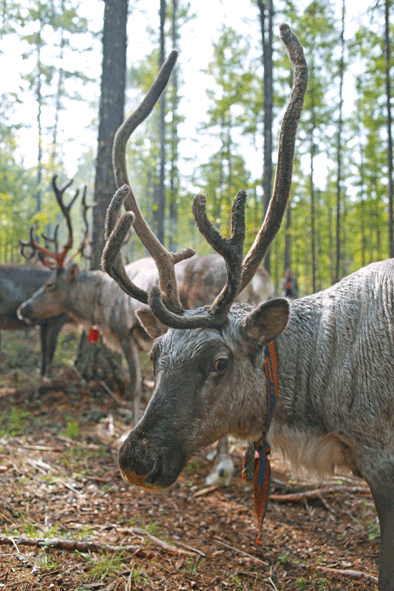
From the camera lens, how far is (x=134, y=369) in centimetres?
570

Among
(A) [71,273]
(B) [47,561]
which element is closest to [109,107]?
(A) [71,273]

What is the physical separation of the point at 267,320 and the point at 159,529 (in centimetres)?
199

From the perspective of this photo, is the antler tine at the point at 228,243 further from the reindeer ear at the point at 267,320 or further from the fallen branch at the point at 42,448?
the fallen branch at the point at 42,448

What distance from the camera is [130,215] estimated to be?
2264 millimetres

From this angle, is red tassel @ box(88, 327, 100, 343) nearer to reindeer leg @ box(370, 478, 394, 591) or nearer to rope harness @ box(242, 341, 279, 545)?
rope harness @ box(242, 341, 279, 545)

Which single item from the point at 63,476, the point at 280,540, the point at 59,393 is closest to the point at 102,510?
the point at 63,476

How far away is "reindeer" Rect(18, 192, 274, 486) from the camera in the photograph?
5000 mm

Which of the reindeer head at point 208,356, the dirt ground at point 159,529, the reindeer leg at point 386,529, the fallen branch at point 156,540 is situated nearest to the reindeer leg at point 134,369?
the dirt ground at point 159,529

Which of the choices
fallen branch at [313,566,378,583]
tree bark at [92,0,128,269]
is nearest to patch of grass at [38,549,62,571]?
fallen branch at [313,566,378,583]

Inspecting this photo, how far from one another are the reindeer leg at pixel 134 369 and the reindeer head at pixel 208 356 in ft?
10.9

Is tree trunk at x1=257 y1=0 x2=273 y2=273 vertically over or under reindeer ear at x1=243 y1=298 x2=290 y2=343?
over

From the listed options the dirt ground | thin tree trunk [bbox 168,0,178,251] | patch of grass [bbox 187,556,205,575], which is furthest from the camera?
thin tree trunk [bbox 168,0,178,251]

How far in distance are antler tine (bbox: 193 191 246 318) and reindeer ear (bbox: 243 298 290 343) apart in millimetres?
164

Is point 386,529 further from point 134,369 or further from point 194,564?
point 134,369
